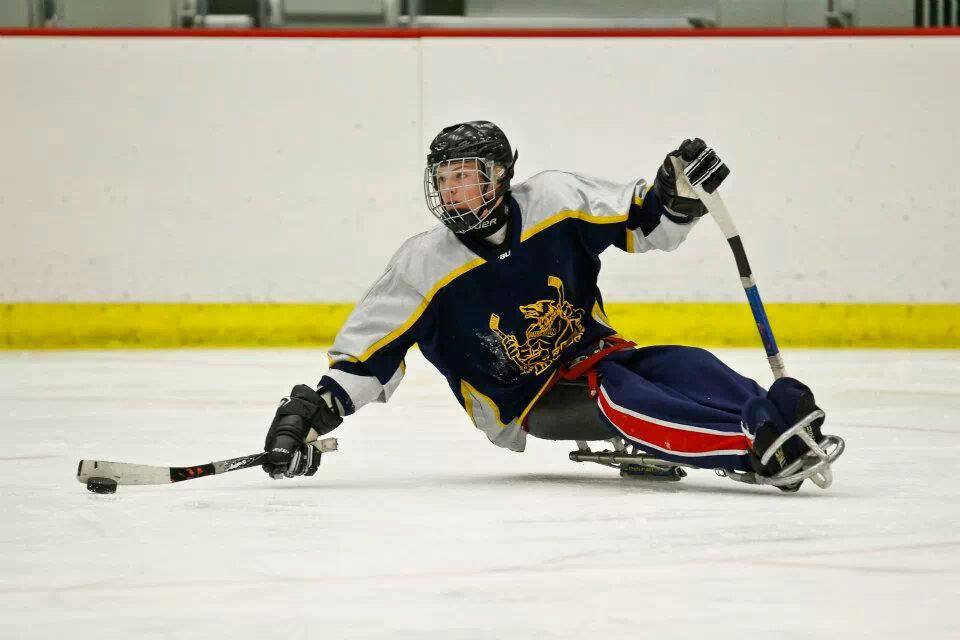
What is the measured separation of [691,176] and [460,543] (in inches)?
36.8

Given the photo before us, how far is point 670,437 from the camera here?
276 cm

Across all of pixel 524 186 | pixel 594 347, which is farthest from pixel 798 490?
pixel 524 186

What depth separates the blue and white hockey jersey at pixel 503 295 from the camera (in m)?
2.87

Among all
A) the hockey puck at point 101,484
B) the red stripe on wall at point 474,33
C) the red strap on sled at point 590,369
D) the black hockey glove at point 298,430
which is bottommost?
the hockey puck at point 101,484

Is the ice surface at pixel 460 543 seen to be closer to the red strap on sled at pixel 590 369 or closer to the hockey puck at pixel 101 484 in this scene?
the hockey puck at pixel 101 484

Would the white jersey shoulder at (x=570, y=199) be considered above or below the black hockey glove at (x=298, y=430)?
above

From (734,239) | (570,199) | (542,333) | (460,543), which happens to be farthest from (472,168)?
(460,543)

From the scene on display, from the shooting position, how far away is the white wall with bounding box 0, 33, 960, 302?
20.7 feet

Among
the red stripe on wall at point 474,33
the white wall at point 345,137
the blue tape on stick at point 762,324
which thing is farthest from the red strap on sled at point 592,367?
the red stripe on wall at point 474,33

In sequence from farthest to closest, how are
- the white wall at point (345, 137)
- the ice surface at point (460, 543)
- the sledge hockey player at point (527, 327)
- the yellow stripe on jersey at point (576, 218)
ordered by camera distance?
the white wall at point (345, 137)
the yellow stripe on jersey at point (576, 218)
the sledge hockey player at point (527, 327)
the ice surface at point (460, 543)

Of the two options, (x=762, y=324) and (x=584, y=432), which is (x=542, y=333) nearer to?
(x=584, y=432)

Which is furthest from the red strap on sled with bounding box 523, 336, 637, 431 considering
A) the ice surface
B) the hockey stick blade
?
the hockey stick blade

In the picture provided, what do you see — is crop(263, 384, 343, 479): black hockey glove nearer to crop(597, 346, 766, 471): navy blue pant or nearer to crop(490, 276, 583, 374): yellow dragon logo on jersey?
crop(490, 276, 583, 374): yellow dragon logo on jersey

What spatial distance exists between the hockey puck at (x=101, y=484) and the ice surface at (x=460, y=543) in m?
0.03
